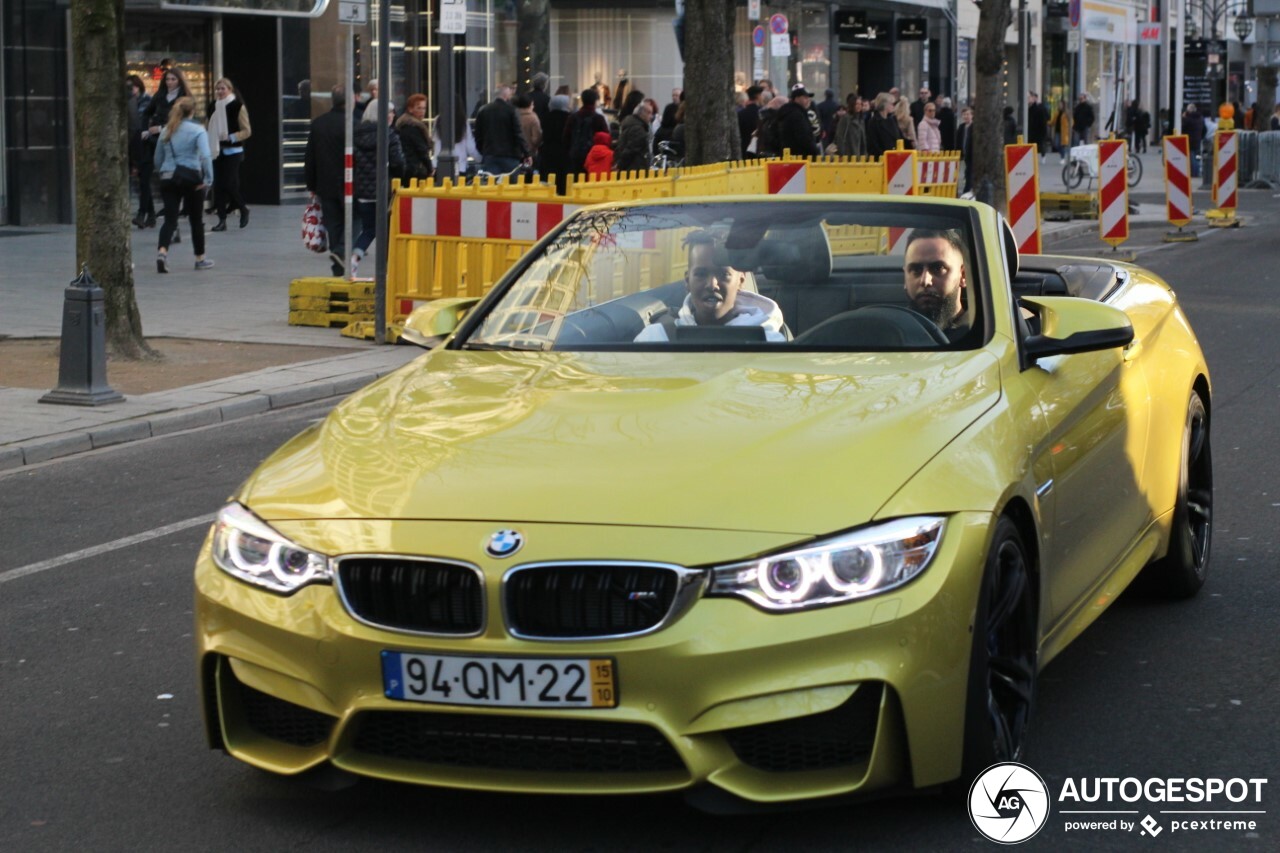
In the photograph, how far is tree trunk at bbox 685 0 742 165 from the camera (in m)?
23.6

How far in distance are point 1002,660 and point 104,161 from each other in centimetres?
990

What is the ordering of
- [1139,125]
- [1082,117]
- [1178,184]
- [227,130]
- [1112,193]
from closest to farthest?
[1112,193] < [227,130] < [1178,184] < [1082,117] < [1139,125]

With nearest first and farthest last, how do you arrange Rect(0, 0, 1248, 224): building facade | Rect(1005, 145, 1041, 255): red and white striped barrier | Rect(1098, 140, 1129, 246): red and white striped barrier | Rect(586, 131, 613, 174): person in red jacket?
Rect(1005, 145, 1041, 255): red and white striped barrier → Rect(1098, 140, 1129, 246): red and white striped barrier → Rect(586, 131, 613, 174): person in red jacket → Rect(0, 0, 1248, 224): building facade

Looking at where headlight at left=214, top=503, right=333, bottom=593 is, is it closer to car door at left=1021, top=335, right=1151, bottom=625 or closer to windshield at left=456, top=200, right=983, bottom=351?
windshield at left=456, top=200, right=983, bottom=351

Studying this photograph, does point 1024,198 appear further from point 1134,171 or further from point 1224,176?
point 1134,171

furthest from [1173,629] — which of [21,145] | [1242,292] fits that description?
[21,145]

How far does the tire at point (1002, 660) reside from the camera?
4141 mm

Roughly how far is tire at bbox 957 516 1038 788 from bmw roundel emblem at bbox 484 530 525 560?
954 millimetres

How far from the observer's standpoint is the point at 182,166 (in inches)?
776

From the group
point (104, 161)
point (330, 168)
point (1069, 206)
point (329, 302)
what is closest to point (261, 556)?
point (104, 161)

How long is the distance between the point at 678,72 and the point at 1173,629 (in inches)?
1497

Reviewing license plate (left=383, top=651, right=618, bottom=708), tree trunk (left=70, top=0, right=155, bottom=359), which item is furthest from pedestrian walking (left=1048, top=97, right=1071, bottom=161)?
license plate (left=383, top=651, right=618, bottom=708)

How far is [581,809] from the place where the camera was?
438 cm

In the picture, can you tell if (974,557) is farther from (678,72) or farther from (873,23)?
(873,23)
